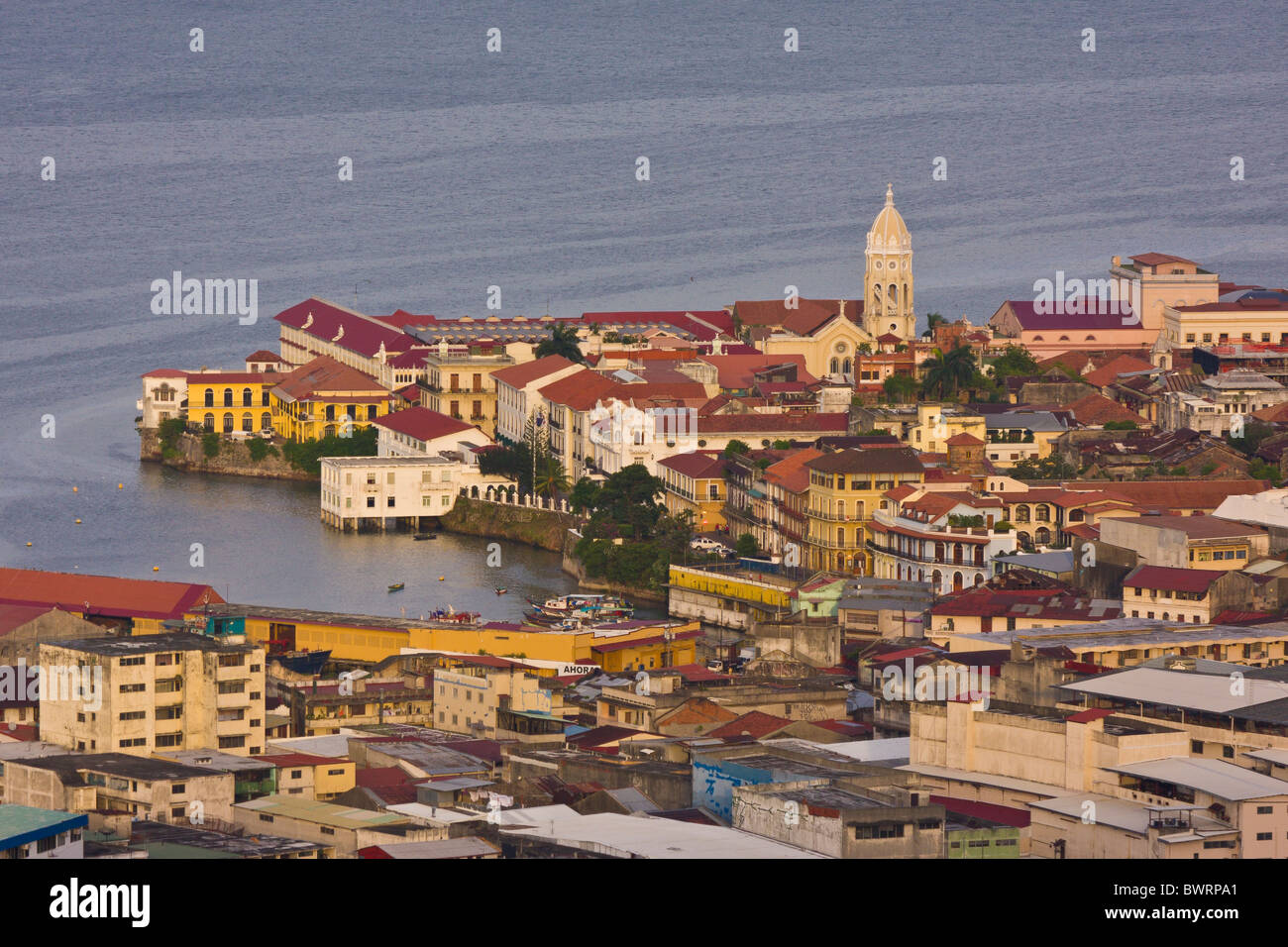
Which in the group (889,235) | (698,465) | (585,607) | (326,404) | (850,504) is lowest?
(585,607)

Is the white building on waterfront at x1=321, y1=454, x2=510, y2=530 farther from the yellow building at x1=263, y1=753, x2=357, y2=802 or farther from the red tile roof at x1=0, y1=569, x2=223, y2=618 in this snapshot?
the yellow building at x1=263, y1=753, x2=357, y2=802

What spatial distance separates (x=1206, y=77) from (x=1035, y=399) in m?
50.6

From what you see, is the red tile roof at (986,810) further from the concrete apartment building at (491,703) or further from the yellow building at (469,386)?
the yellow building at (469,386)

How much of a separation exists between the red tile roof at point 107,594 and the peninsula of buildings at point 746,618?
0.04 m

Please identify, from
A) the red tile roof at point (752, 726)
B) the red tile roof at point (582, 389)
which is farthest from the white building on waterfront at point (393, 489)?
the red tile roof at point (752, 726)

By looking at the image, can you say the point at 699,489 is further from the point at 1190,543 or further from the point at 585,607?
the point at 1190,543

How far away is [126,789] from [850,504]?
14065 millimetres

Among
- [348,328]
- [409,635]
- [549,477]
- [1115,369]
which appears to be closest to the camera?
[409,635]

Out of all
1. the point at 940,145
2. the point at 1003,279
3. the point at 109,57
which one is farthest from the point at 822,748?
the point at 109,57

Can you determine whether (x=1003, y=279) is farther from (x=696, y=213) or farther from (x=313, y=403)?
(x=313, y=403)

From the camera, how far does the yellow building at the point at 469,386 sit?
1607 inches

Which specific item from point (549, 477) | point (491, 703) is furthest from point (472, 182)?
point (491, 703)

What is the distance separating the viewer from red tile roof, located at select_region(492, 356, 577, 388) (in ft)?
128

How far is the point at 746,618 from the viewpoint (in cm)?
2811
